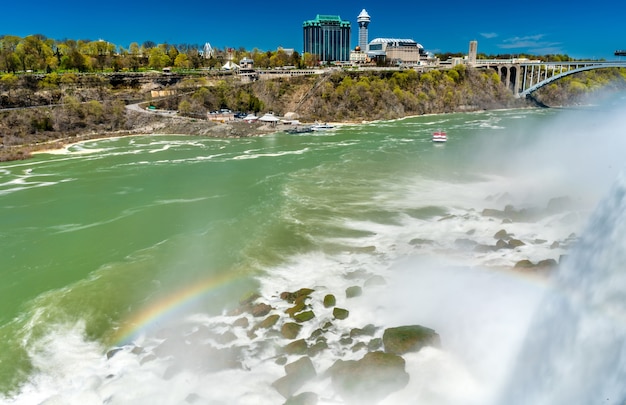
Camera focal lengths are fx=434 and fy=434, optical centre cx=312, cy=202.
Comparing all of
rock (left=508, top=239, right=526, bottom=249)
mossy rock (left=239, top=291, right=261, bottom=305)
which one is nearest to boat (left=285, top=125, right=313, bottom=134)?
rock (left=508, top=239, right=526, bottom=249)

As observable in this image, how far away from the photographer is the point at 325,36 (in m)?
190

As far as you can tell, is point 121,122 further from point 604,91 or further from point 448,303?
point 604,91

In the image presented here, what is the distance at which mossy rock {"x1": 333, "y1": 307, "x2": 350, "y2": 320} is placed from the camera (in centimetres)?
1210

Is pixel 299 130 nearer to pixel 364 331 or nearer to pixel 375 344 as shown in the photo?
pixel 364 331

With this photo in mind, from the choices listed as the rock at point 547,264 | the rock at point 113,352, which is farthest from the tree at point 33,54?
the rock at point 547,264

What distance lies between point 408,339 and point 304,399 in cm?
301

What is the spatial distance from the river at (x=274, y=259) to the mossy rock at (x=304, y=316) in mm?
955

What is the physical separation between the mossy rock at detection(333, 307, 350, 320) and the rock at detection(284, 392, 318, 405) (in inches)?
120

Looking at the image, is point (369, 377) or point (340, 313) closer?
point (369, 377)

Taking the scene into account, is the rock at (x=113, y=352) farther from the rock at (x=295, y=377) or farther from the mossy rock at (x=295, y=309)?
the mossy rock at (x=295, y=309)

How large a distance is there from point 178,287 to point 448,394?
900 centimetres

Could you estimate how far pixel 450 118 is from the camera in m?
64.1

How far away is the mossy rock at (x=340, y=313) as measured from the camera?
12.1 metres

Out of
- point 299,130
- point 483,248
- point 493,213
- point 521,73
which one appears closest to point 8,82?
point 299,130
